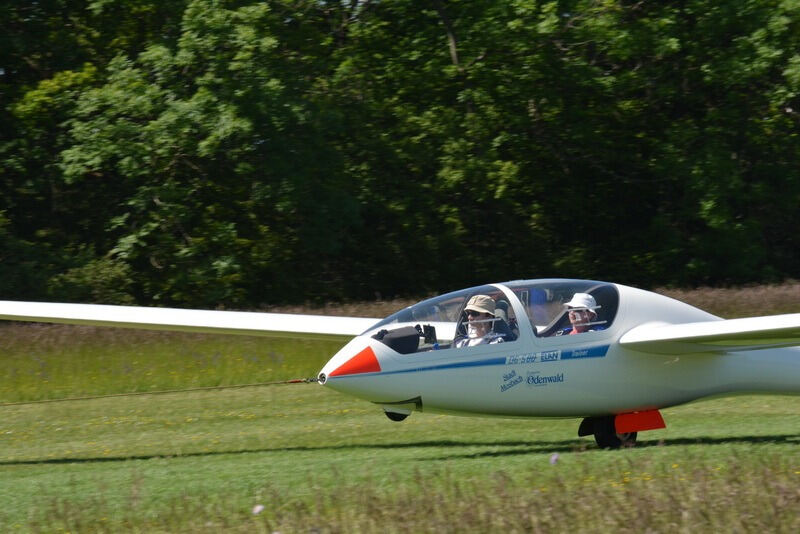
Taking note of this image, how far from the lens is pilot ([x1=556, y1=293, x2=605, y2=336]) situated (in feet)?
34.6

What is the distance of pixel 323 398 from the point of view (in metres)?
17.1

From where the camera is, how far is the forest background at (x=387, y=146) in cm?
2877

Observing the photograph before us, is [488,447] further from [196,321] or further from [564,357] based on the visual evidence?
[196,321]

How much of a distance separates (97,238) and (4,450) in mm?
19395

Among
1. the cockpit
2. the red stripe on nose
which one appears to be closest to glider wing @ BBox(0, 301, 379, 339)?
the cockpit

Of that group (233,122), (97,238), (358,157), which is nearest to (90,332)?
(233,122)

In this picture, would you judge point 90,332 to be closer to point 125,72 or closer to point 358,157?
point 125,72

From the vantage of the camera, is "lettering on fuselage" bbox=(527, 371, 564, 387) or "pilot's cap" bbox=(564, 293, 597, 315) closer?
"lettering on fuselage" bbox=(527, 371, 564, 387)

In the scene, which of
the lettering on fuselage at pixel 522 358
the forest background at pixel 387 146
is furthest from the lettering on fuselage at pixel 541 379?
the forest background at pixel 387 146

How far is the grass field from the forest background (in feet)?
34.5

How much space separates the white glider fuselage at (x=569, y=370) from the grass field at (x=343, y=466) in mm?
540

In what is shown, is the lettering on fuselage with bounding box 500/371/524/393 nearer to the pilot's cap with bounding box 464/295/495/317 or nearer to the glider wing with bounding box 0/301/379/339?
the pilot's cap with bounding box 464/295/495/317

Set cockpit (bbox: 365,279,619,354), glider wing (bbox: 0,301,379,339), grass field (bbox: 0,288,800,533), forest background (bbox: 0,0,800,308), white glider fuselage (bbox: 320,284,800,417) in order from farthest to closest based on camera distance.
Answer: forest background (bbox: 0,0,800,308)
glider wing (bbox: 0,301,379,339)
cockpit (bbox: 365,279,619,354)
white glider fuselage (bbox: 320,284,800,417)
grass field (bbox: 0,288,800,533)

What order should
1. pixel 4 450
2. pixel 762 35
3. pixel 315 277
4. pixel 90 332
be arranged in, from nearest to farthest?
1. pixel 4 450
2. pixel 90 332
3. pixel 762 35
4. pixel 315 277
